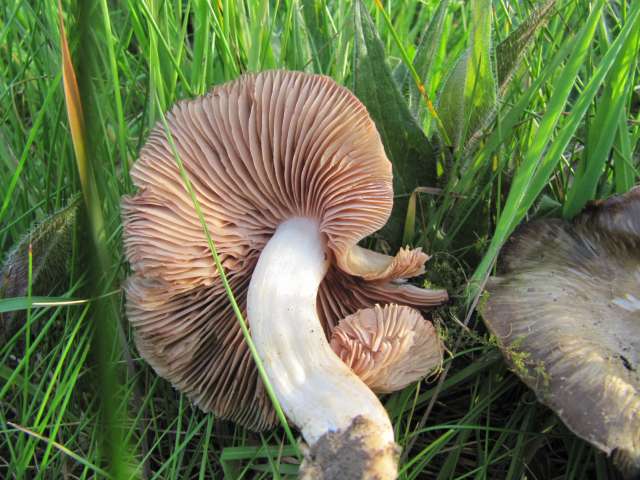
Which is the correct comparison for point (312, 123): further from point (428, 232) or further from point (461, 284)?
point (461, 284)

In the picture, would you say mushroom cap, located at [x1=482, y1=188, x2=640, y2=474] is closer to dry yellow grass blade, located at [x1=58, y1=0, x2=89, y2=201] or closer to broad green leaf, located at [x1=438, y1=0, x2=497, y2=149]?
broad green leaf, located at [x1=438, y1=0, x2=497, y2=149]

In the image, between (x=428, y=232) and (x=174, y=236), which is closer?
(x=174, y=236)

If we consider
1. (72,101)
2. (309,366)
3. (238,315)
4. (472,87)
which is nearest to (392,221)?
(472,87)

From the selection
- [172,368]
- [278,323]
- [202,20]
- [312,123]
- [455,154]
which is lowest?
[172,368]

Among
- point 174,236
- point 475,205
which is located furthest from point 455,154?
point 174,236

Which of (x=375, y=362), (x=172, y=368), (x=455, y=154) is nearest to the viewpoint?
(x=375, y=362)

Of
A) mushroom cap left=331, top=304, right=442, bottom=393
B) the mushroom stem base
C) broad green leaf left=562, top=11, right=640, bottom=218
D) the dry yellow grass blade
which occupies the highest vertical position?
the dry yellow grass blade

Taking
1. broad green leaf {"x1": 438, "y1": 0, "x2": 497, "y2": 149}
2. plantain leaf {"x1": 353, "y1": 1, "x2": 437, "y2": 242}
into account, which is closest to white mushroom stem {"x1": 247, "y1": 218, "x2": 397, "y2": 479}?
plantain leaf {"x1": 353, "y1": 1, "x2": 437, "y2": 242}
